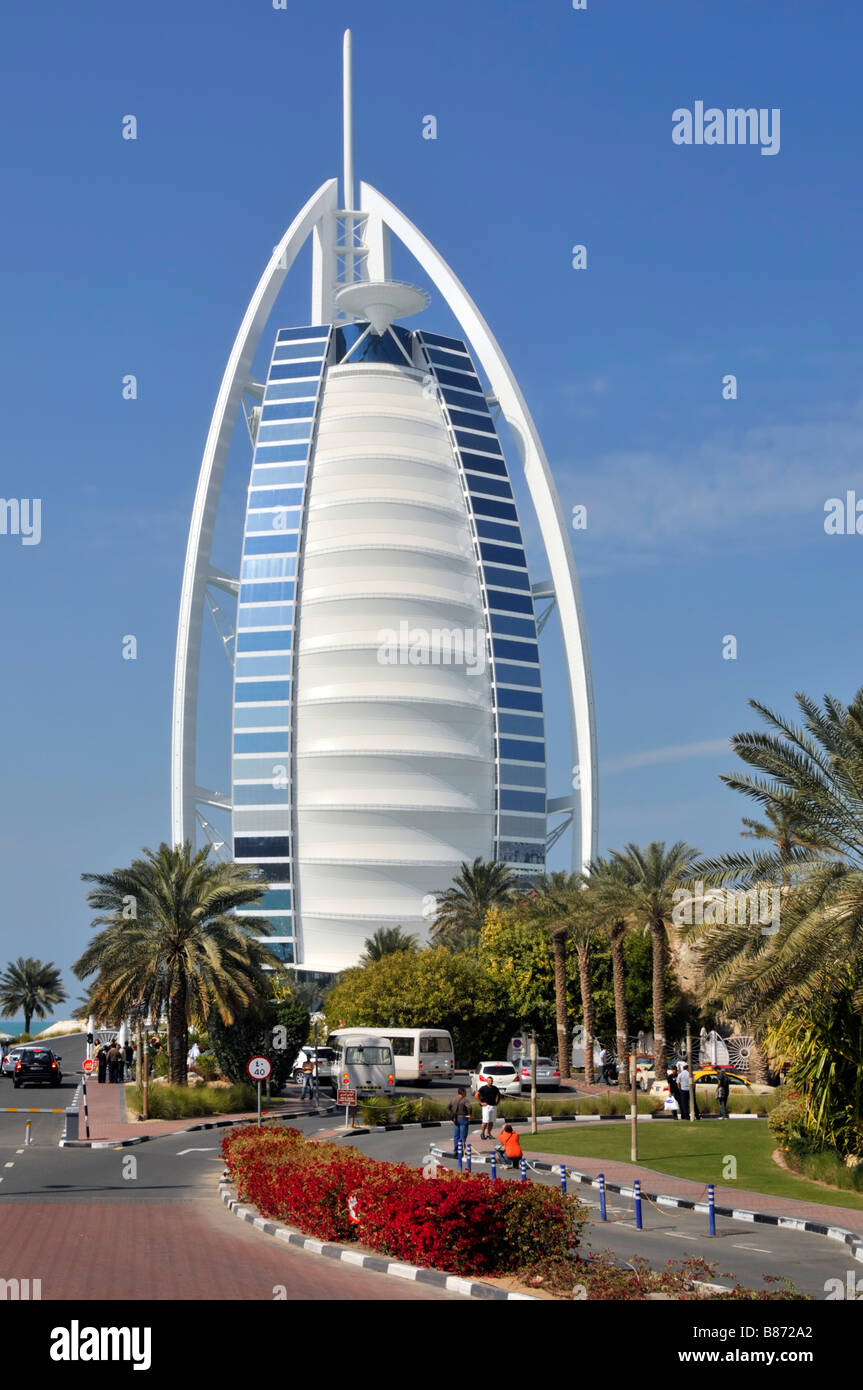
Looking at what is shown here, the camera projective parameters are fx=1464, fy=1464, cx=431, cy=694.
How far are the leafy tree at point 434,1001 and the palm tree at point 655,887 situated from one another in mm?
12589

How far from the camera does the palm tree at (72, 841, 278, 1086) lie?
151 feet

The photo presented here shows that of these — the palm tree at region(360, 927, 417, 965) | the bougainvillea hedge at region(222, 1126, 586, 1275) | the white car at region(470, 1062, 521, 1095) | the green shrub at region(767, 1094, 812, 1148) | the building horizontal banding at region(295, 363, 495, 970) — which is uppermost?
the building horizontal banding at region(295, 363, 495, 970)

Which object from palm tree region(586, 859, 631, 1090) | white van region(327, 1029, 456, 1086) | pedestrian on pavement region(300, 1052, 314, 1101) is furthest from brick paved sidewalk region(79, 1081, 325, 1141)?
palm tree region(586, 859, 631, 1090)

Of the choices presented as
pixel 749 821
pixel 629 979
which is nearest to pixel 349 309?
pixel 629 979

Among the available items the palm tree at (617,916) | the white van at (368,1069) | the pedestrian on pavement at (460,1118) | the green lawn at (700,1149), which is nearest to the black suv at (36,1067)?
the white van at (368,1069)

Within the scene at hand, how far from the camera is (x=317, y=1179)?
1928 cm

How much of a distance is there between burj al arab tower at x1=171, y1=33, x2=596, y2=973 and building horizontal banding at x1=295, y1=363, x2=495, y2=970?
0.16m

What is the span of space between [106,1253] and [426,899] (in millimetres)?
95835

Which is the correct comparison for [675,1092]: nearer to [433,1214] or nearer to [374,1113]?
[374,1113]

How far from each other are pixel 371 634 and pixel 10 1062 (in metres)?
58.4

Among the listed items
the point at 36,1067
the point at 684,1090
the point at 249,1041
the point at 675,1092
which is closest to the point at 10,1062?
the point at 36,1067

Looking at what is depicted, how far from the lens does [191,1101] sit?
4375 cm

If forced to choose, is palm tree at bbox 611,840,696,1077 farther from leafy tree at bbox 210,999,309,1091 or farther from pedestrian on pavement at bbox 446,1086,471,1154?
pedestrian on pavement at bbox 446,1086,471,1154
